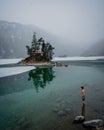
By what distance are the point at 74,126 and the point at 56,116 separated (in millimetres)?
3683

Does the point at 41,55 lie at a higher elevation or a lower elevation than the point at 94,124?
higher

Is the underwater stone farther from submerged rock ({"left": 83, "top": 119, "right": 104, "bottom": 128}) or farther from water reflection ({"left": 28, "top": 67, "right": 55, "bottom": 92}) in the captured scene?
water reflection ({"left": 28, "top": 67, "right": 55, "bottom": 92})

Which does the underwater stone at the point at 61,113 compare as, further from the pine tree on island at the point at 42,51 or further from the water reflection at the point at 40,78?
the pine tree on island at the point at 42,51

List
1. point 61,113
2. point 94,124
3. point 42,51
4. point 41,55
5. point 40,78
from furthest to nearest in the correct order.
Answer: point 41,55 < point 42,51 < point 40,78 < point 61,113 < point 94,124

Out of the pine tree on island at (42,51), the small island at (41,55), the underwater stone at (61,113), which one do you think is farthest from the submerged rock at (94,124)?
the pine tree on island at (42,51)

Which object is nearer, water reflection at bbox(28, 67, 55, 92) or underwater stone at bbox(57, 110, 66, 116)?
underwater stone at bbox(57, 110, 66, 116)

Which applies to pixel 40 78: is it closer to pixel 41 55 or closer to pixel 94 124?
pixel 94 124

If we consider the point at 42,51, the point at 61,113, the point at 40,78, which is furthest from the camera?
the point at 42,51

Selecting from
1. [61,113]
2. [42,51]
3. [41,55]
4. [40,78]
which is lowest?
[61,113]

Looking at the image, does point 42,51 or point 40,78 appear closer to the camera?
point 40,78

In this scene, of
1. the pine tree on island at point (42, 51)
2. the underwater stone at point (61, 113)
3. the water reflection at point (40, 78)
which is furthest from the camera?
the pine tree on island at point (42, 51)

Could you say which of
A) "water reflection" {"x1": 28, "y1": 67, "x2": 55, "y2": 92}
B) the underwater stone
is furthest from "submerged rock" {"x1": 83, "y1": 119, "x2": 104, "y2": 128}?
"water reflection" {"x1": 28, "y1": 67, "x2": 55, "y2": 92}

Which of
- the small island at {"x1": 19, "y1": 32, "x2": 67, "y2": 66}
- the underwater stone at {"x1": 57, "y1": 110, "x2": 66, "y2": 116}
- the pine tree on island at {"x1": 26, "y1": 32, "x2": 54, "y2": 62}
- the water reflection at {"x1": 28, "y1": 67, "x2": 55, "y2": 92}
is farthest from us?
the pine tree on island at {"x1": 26, "y1": 32, "x2": 54, "y2": 62}

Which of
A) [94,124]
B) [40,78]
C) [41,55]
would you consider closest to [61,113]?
[94,124]
